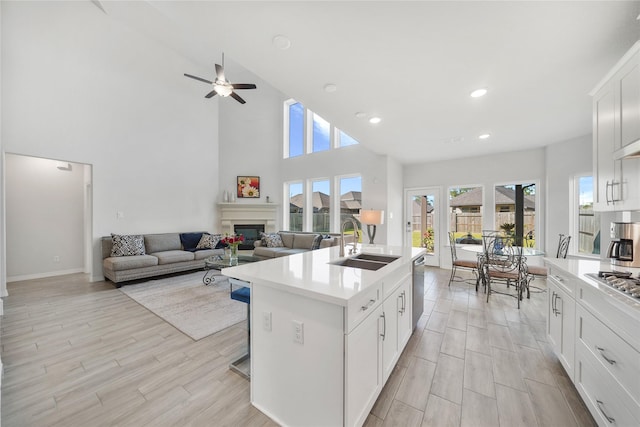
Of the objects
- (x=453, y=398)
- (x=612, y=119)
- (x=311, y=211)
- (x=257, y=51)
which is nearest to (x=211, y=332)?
(x=453, y=398)

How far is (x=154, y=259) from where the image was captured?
14.8ft

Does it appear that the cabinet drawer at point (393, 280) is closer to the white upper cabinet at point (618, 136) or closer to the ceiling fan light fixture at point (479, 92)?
the white upper cabinet at point (618, 136)

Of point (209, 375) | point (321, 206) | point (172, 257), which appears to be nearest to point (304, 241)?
point (321, 206)

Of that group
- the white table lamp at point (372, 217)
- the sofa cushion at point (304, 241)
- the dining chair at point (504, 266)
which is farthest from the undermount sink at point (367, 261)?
the sofa cushion at point (304, 241)

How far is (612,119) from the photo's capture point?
1766mm

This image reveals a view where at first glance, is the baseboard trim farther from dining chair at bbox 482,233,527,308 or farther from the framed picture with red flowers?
dining chair at bbox 482,233,527,308

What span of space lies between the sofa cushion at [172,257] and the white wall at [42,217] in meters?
1.90

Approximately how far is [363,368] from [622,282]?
1.54 meters

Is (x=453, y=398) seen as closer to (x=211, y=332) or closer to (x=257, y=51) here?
(x=211, y=332)

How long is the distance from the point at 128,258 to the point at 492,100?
600 centimetres

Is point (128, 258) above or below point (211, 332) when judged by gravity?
above

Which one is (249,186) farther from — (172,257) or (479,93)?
(479,93)

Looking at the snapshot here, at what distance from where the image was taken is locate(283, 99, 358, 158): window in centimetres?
674

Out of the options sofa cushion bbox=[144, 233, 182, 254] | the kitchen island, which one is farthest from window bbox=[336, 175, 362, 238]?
the kitchen island
